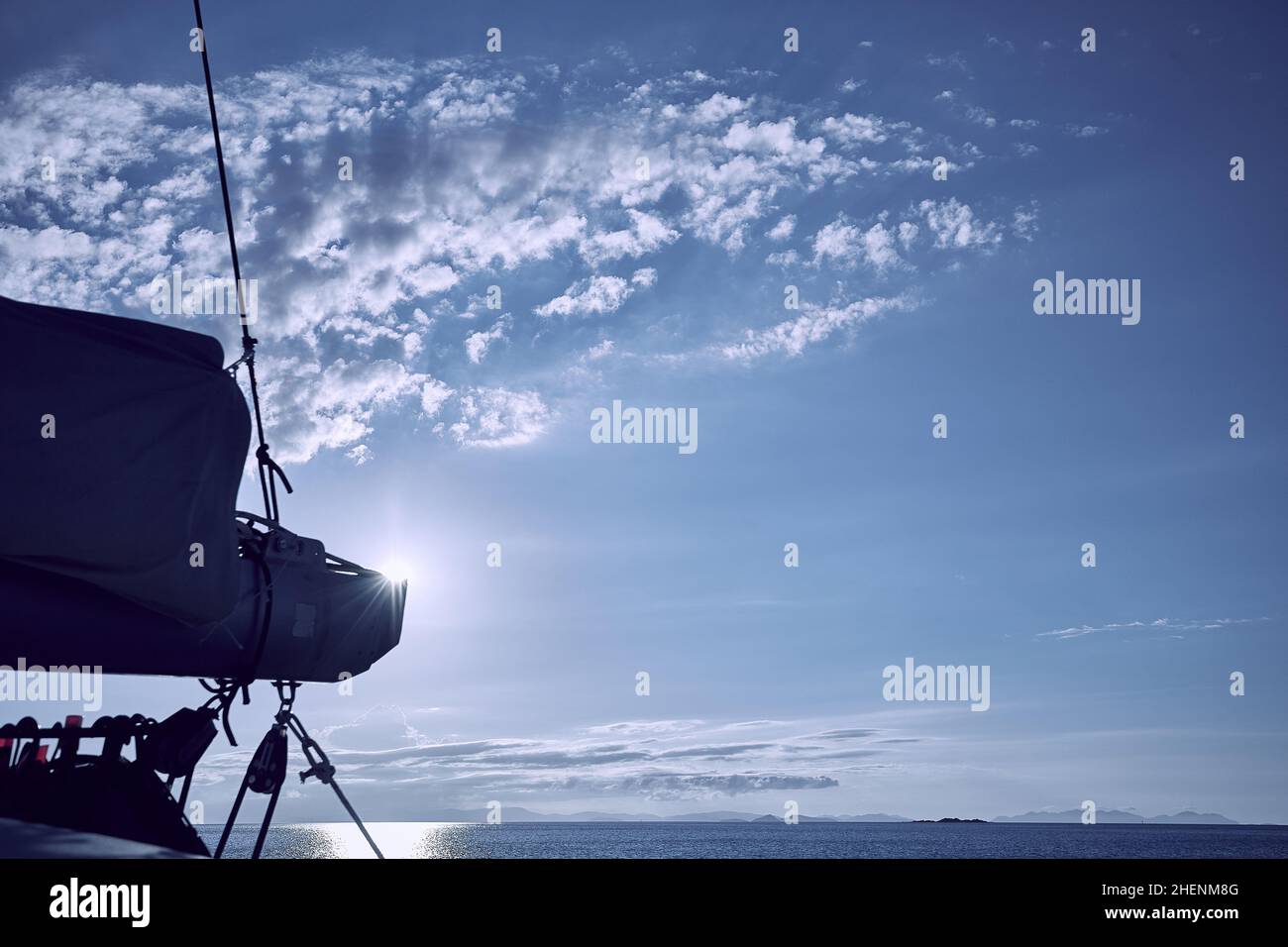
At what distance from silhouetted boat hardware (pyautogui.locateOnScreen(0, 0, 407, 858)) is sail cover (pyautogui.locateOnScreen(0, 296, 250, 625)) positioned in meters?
0.01

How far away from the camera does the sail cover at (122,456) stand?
799 cm

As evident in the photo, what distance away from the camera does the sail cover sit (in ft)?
26.2

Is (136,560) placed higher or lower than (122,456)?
lower

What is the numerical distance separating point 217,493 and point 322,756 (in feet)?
10.4

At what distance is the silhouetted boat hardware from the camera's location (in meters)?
8.14

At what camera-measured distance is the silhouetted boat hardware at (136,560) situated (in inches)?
320

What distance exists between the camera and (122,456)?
8594mm

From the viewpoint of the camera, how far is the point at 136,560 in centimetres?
859

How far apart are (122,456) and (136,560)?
87 centimetres

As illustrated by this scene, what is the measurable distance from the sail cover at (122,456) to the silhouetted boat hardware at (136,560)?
0.04 ft
